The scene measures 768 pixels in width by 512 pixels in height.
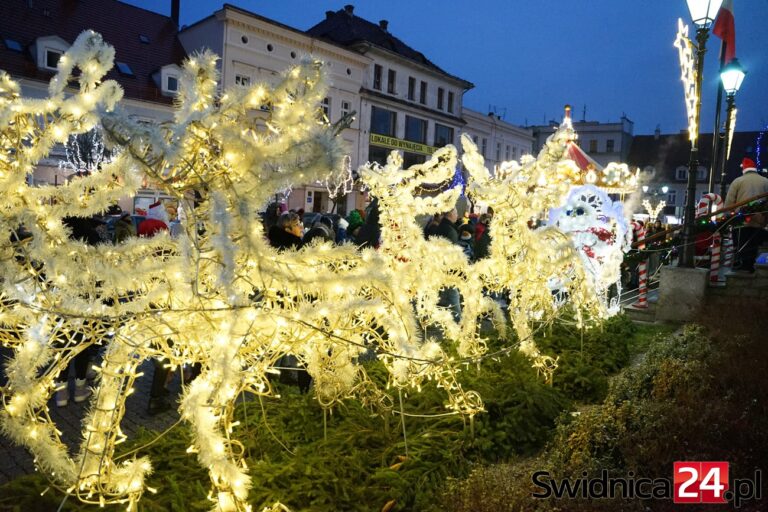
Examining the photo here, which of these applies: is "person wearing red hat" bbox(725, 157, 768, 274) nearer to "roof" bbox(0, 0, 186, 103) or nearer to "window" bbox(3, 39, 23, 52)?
"roof" bbox(0, 0, 186, 103)

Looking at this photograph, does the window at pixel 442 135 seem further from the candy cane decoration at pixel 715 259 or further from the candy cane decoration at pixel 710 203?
the candy cane decoration at pixel 715 259

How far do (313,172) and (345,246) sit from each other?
3.11ft

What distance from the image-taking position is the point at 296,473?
3617mm

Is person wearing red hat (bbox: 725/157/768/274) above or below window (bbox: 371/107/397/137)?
below

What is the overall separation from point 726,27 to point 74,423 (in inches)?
545

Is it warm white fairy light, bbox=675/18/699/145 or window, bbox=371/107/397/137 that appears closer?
warm white fairy light, bbox=675/18/699/145

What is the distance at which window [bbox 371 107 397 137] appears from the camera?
33.1 metres

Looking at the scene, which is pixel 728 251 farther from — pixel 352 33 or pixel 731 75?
pixel 352 33

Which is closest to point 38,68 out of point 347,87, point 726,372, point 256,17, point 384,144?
point 256,17

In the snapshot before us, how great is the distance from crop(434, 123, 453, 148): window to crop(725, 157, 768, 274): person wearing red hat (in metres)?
28.0

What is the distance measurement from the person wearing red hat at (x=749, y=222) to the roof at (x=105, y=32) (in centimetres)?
2196

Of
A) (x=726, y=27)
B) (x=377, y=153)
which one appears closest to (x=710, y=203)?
(x=726, y=27)

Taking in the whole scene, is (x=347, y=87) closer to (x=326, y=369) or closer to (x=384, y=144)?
(x=384, y=144)

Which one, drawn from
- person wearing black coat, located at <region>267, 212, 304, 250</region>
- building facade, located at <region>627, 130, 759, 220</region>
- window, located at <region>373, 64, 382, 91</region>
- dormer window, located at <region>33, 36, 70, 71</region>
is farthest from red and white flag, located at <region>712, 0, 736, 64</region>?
building facade, located at <region>627, 130, 759, 220</region>
